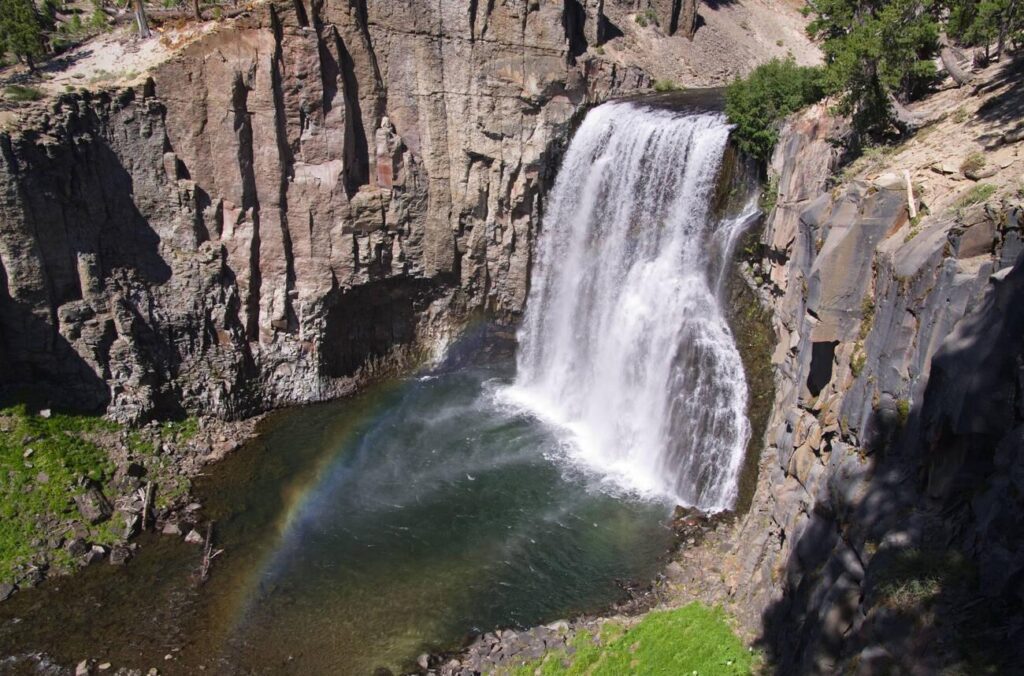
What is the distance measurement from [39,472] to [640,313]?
65.4 ft

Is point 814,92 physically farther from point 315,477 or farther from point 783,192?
point 315,477

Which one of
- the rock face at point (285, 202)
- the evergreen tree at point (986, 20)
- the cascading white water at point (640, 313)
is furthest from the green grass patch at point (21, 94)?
the evergreen tree at point (986, 20)

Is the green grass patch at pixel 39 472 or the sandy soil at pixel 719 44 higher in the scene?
the sandy soil at pixel 719 44

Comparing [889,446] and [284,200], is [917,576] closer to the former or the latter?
[889,446]

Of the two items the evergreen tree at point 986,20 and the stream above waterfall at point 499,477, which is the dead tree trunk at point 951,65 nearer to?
the evergreen tree at point 986,20

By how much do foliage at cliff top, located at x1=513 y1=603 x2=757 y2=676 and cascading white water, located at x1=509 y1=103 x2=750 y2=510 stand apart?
5.56 metres

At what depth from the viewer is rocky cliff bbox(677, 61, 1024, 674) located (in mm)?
10180

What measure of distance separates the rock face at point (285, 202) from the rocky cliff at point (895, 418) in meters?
12.1

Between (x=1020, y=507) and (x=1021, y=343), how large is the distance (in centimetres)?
238

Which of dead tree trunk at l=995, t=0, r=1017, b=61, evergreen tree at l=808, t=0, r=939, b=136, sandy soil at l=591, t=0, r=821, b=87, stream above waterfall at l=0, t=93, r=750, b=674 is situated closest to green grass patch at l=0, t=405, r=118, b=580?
stream above waterfall at l=0, t=93, r=750, b=674

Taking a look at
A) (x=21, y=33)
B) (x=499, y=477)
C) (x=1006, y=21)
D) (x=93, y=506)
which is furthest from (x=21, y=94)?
(x=1006, y=21)

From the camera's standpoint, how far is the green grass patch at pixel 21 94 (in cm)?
2269

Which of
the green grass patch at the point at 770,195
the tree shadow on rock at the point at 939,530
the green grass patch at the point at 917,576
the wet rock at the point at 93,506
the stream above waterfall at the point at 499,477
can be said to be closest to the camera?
the tree shadow on rock at the point at 939,530

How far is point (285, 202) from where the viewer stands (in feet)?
88.9
